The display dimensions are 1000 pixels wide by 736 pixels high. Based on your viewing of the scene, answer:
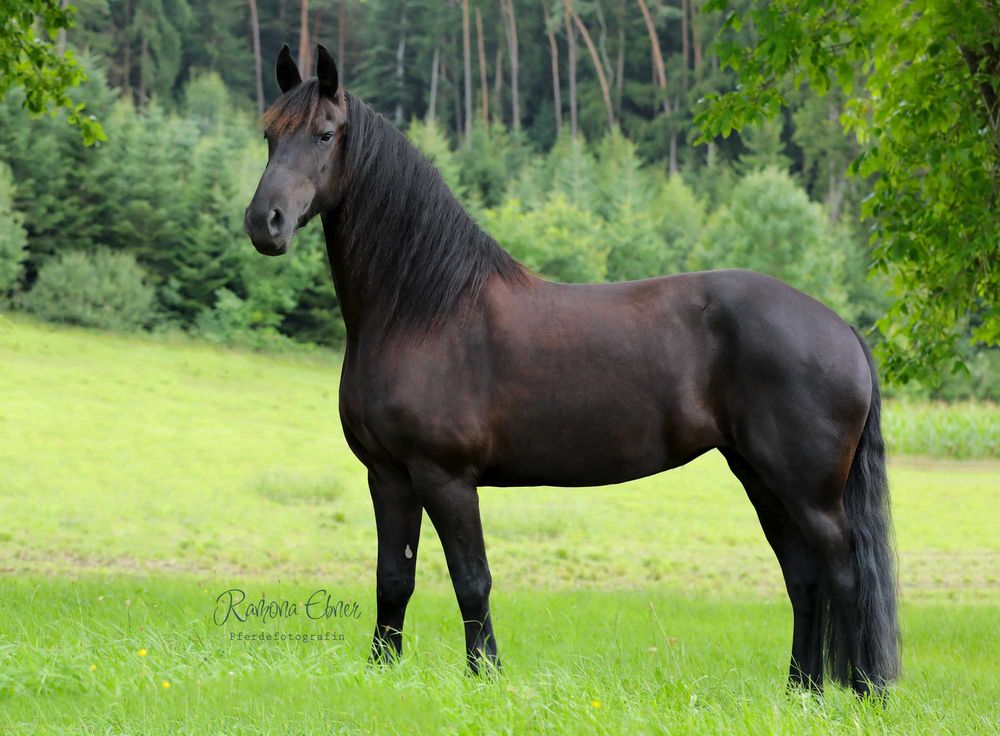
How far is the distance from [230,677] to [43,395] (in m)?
18.8

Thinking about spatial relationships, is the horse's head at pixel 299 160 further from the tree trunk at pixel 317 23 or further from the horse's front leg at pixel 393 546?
the tree trunk at pixel 317 23

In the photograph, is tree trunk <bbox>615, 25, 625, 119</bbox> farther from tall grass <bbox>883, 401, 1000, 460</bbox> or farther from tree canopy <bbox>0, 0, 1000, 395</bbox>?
tall grass <bbox>883, 401, 1000, 460</bbox>

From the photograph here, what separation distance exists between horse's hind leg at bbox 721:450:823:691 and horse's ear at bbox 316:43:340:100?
232cm

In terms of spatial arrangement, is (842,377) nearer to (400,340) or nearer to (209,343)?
(400,340)

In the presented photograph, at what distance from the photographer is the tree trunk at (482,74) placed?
146 ft

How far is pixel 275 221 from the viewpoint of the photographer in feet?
13.2

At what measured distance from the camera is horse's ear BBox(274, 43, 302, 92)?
4371mm

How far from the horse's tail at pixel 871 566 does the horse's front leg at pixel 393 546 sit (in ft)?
6.20

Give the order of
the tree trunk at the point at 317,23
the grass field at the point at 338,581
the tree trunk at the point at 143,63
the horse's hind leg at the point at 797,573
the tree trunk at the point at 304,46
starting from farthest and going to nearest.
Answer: the tree trunk at the point at 317,23, the tree trunk at the point at 143,63, the tree trunk at the point at 304,46, the horse's hind leg at the point at 797,573, the grass field at the point at 338,581

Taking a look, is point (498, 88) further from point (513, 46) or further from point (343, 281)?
point (343, 281)

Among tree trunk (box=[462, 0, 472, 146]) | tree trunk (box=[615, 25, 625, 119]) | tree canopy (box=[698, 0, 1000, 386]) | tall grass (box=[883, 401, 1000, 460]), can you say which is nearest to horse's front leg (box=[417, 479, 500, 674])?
tree canopy (box=[698, 0, 1000, 386])

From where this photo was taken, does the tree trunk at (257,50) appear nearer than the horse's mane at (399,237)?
No

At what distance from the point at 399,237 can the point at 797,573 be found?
93.3 inches

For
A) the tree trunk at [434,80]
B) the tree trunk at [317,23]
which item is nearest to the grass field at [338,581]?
the tree trunk at [317,23]
